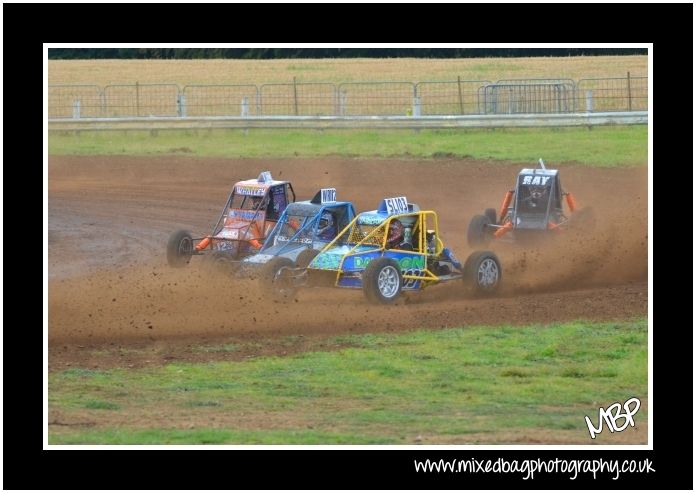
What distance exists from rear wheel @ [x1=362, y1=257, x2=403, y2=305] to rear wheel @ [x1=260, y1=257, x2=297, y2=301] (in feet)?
3.76

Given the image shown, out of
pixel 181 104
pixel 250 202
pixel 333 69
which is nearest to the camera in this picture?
pixel 250 202

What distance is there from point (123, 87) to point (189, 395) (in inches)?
1099

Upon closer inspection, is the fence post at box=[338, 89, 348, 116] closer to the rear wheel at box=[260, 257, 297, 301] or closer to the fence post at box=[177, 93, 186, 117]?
the fence post at box=[177, 93, 186, 117]

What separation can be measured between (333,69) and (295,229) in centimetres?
2383

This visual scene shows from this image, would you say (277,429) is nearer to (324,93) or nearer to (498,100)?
(498,100)

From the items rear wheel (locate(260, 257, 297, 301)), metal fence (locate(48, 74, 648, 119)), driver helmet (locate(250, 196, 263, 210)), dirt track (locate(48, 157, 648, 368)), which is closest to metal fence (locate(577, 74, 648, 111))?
metal fence (locate(48, 74, 648, 119))

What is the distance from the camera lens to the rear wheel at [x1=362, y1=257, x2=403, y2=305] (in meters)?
16.1

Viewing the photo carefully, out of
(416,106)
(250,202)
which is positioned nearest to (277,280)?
(250,202)

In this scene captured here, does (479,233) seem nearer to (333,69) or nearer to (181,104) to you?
(181,104)

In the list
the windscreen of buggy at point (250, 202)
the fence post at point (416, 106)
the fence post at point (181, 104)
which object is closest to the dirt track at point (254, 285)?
the windscreen of buggy at point (250, 202)

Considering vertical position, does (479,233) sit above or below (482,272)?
above

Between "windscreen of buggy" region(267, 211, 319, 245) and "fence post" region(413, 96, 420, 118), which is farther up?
"fence post" region(413, 96, 420, 118)

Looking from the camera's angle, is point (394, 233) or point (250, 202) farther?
point (250, 202)

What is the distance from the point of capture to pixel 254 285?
17.2 meters
